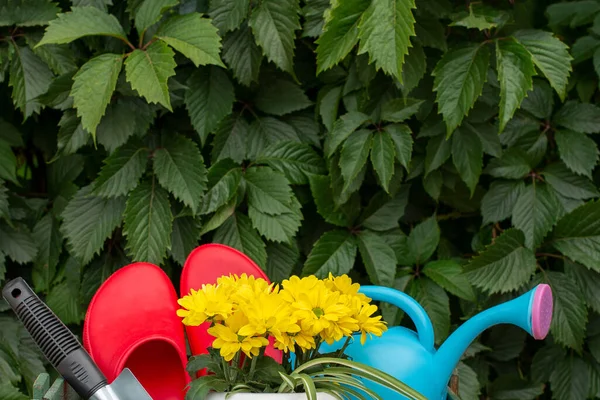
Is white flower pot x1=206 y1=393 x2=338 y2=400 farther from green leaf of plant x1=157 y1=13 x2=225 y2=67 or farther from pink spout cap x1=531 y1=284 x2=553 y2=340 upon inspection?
green leaf of plant x1=157 y1=13 x2=225 y2=67

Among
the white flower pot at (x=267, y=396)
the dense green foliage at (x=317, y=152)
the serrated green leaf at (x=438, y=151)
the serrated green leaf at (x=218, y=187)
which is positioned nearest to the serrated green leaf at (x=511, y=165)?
the dense green foliage at (x=317, y=152)

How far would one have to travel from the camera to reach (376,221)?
1.14m

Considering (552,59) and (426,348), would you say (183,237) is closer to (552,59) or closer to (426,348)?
(426,348)

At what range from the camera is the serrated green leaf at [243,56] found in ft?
3.56

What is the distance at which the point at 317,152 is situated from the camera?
1172mm

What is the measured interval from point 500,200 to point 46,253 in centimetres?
78

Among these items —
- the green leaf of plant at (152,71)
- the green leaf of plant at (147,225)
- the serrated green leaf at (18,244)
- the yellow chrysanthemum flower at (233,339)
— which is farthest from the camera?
the serrated green leaf at (18,244)

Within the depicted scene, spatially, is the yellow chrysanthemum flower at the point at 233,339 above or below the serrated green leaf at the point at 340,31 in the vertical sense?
below

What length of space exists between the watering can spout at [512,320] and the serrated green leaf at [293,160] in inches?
19.1

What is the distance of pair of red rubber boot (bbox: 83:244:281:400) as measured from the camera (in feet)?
2.33

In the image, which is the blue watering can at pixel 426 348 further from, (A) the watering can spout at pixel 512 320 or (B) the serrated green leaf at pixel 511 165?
(B) the serrated green leaf at pixel 511 165

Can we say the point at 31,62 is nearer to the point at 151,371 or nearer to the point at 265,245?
the point at 265,245

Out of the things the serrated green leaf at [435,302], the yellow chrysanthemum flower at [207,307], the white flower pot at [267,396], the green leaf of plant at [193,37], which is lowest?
the serrated green leaf at [435,302]

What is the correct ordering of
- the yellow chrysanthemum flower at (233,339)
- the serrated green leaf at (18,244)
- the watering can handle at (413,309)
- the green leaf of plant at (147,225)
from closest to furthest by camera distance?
the yellow chrysanthemum flower at (233,339), the watering can handle at (413,309), the green leaf of plant at (147,225), the serrated green leaf at (18,244)
